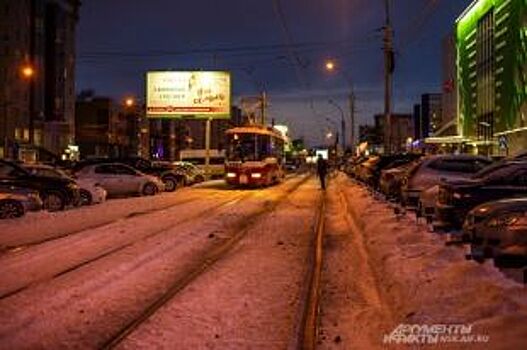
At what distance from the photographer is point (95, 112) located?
141000mm

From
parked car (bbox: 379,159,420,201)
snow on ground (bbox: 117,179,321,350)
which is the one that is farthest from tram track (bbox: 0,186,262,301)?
parked car (bbox: 379,159,420,201)

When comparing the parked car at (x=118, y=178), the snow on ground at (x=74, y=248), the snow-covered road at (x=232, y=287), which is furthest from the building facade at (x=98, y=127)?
the snow-covered road at (x=232, y=287)

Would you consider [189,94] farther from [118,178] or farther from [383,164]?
[118,178]

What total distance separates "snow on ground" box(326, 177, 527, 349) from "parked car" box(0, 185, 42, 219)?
1088 cm

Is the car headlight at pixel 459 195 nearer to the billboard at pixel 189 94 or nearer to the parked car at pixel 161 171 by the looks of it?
the parked car at pixel 161 171

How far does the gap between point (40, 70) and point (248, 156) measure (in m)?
67.2

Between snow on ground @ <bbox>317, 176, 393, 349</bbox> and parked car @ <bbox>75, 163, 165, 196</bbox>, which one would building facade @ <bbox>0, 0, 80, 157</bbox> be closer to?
parked car @ <bbox>75, 163, 165, 196</bbox>

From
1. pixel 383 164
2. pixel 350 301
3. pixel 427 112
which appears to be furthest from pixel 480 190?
pixel 427 112

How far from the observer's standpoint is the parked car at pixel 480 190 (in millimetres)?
17016

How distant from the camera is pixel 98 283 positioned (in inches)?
529

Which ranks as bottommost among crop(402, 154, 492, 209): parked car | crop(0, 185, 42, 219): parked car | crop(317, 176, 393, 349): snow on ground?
crop(317, 176, 393, 349): snow on ground

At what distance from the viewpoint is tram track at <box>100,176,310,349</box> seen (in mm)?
9824

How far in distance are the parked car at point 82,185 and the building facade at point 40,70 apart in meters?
55.8

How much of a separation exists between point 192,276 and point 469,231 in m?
4.19
